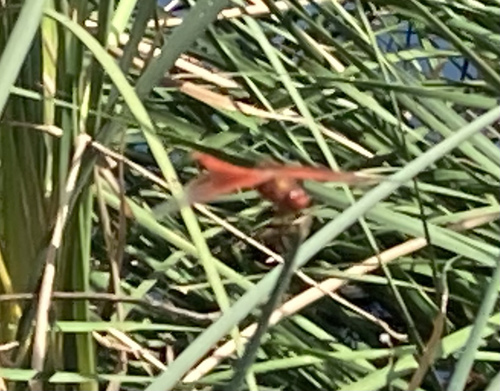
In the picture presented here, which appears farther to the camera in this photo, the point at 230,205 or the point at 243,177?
the point at 230,205

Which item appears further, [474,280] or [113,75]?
[474,280]

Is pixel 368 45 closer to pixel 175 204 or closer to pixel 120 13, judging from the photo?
pixel 120 13

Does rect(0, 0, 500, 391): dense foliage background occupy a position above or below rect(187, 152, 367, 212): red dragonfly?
below

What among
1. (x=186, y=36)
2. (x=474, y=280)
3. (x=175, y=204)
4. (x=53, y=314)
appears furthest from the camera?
(x=474, y=280)

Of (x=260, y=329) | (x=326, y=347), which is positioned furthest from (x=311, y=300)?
(x=260, y=329)

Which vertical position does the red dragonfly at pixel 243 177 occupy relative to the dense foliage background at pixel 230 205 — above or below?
above

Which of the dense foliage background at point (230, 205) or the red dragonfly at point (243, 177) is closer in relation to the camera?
the red dragonfly at point (243, 177)

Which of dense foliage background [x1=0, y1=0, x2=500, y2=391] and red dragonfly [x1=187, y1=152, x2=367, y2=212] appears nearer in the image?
red dragonfly [x1=187, y1=152, x2=367, y2=212]

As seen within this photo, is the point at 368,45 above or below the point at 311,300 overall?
above
